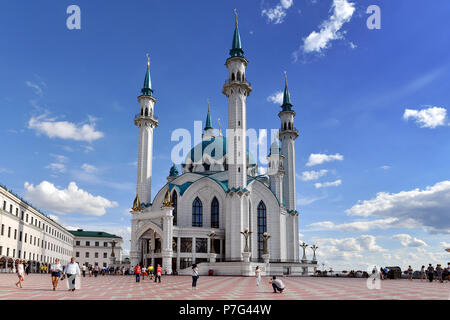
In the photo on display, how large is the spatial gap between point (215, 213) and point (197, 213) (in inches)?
105

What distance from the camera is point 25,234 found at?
58812mm

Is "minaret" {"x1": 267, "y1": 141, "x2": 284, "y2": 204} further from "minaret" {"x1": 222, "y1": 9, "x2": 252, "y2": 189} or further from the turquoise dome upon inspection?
"minaret" {"x1": 222, "y1": 9, "x2": 252, "y2": 189}

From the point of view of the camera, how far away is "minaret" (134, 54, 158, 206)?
64.6 m

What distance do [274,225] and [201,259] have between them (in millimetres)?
13133

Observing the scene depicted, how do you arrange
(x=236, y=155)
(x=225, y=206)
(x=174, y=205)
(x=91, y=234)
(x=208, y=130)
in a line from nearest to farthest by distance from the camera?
(x=236, y=155) → (x=225, y=206) → (x=174, y=205) → (x=208, y=130) → (x=91, y=234)

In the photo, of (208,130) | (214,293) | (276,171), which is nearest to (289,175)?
(276,171)

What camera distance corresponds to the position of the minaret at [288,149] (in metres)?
70.0

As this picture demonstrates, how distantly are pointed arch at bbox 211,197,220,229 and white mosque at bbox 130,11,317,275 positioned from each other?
0.48 feet

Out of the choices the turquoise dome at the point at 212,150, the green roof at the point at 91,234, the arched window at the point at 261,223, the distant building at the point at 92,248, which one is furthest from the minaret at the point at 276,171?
the green roof at the point at 91,234

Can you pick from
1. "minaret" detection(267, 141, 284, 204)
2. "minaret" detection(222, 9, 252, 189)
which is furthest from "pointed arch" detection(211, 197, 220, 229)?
"minaret" detection(267, 141, 284, 204)

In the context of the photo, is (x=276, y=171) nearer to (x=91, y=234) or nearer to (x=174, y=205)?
(x=174, y=205)
